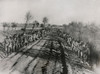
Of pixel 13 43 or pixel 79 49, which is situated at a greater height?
pixel 13 43

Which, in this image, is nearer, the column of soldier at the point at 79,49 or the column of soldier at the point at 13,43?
the column of soldier at the point at 13,43

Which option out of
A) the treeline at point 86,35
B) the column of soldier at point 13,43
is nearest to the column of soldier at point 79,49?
the column of soldier at point 13,43

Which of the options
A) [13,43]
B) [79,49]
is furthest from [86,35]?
[13,43]

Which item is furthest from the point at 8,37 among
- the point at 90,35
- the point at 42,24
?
the point at 90,35

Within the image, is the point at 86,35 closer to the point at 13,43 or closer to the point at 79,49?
the point at 79,49

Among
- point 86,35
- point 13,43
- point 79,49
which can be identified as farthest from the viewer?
point 86,35

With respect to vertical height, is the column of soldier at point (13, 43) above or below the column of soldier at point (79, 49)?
above

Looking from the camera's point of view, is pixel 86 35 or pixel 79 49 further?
pixel 86 35

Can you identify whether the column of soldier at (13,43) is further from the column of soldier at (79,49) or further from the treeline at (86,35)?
the treeline at (86,35)

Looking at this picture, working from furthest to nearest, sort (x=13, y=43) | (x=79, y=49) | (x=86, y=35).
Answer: (x=86, y=35), (x=79, y=49), (x=13, y=43)

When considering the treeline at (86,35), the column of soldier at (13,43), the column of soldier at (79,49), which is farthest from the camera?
the treeline at (86,35)

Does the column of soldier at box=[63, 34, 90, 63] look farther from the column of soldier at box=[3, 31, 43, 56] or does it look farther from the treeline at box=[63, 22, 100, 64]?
the treeline at box=[63, 22, 100, 64]

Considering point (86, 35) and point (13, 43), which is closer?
point (13, 43)
